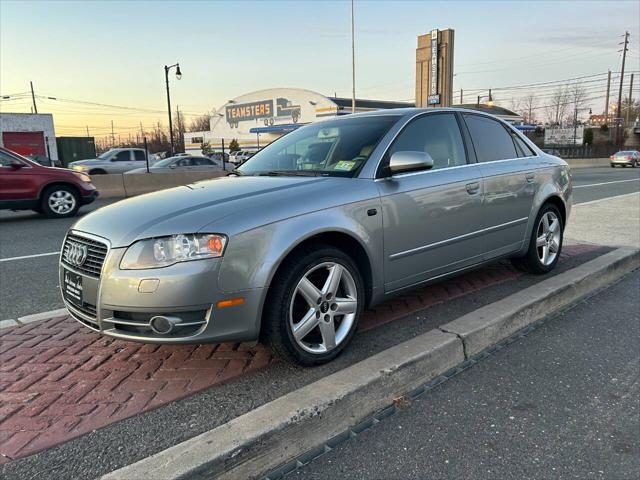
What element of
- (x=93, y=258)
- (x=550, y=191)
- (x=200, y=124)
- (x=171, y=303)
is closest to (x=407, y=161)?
(x=171, y=303)

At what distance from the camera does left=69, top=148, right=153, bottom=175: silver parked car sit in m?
21.4

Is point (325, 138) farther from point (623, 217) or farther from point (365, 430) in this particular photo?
point (623, 217)

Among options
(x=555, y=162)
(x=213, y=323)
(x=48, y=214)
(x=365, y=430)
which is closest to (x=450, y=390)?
(x=365, y=430)

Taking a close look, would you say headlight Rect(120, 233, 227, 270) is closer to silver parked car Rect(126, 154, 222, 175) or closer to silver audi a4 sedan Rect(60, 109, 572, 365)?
silver audi a4 sedan Rect(60, 109, 572, 365)

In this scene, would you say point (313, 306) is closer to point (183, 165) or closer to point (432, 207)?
point (432, 207)

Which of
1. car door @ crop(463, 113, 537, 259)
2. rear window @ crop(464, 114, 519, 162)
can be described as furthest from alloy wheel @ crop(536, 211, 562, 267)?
rear window @ crop(464, 114, 519, 162)

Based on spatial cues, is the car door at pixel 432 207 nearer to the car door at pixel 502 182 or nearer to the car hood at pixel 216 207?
the car door at pixel 502 182

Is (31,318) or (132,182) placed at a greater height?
(132,182)

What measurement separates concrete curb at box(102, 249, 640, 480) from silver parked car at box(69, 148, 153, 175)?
820 inches

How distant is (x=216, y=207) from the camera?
Answer: 2818 millimetres

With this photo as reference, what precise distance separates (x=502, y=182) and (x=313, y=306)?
7.54 feet

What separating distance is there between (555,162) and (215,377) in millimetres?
4145

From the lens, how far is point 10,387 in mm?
2875

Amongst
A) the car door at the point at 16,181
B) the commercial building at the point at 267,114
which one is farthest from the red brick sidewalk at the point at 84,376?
the commercial building at the point at 267,114
